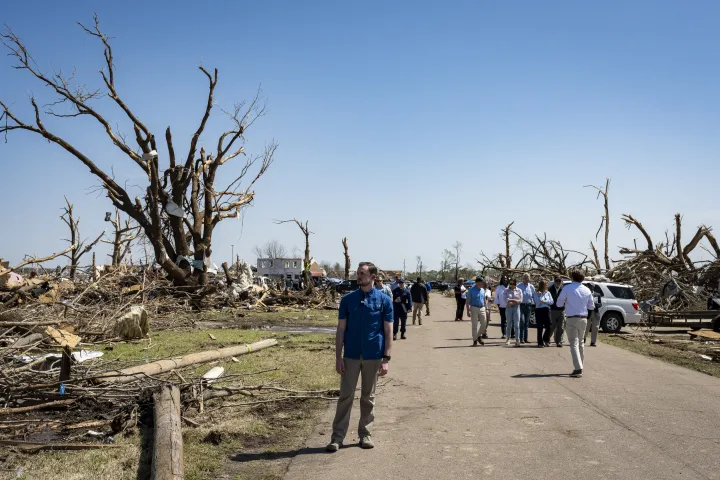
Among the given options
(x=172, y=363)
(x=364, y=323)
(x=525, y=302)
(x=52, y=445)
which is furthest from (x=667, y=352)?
(x=52, y=445)

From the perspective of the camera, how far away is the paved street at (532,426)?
6.18 metres

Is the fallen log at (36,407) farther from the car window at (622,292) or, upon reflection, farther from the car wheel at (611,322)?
the car window at (622,292)

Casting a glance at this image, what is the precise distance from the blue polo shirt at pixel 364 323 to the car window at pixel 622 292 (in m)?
17.9

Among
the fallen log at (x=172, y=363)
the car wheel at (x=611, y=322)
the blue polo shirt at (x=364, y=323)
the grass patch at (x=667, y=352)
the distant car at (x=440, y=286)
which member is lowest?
the grass patch at (x=667, y=352)

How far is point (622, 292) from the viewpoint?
2303 centimetres

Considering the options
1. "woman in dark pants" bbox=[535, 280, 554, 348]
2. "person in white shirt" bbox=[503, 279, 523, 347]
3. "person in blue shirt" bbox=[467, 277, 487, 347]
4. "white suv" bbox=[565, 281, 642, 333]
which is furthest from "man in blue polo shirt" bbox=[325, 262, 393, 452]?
"white suv" bbox=[565, 281, 642, 333]

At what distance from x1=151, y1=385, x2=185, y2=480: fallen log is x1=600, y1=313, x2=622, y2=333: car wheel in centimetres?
1805

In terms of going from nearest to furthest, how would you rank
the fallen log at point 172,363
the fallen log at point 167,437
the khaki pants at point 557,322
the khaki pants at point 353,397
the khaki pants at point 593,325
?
1. the fallen log at point 167,437
2. the khaki pants at point 353,397
3. the fallen log at point 172,363
4. the khaki pants at point 557,322
5. the khaki pants at point 593,325

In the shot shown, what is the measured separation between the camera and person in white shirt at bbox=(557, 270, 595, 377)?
12.0 meters

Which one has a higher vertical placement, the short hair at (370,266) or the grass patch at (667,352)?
the short hair at (370,266)

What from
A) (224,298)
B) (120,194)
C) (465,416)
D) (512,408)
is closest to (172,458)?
(465,416)

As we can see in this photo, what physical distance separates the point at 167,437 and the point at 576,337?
820 centimetres

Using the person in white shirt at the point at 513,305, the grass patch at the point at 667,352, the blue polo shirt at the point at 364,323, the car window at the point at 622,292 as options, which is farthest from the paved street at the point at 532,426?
the car window at the point at 622,292

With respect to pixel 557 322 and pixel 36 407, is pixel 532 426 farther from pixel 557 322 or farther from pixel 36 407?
pixel 557 322
